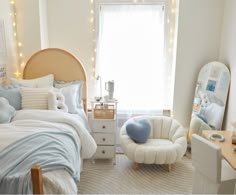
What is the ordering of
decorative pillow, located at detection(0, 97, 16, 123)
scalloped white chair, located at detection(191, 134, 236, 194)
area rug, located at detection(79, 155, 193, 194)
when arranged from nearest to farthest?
scalloped white chair, located at detection(191, 134, 236, 194), decorative pillow, located at detection(0, 97, 16, 123), area rug, located at detection(79, 155, 193, 194)

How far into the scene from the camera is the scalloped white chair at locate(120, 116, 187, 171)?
9.16ft

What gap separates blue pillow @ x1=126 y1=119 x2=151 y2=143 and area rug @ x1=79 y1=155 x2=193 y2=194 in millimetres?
398

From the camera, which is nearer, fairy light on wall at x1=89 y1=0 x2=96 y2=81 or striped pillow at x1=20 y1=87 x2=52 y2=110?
striped pillow at x1=20 y1=87 x2=52 y2=110

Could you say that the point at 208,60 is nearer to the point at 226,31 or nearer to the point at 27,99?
the point at 226,31

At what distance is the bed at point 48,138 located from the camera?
159 cm

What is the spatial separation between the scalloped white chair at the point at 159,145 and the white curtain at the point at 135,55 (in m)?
0.46

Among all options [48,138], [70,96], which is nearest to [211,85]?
[70,96]

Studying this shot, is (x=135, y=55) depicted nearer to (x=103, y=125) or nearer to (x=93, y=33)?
(x=93, y=33)

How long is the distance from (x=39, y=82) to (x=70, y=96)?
0.50 metres

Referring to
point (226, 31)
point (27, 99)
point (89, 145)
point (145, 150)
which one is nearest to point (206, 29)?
point (226, 31)

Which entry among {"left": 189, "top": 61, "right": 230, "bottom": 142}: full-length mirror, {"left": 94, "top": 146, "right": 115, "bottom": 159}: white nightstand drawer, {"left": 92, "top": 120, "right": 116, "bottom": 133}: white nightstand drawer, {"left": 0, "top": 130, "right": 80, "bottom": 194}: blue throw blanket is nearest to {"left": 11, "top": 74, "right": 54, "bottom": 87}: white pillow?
{"left": 92, "top": 120, "right": 116, "bottom": 133}: white nightstand drawer

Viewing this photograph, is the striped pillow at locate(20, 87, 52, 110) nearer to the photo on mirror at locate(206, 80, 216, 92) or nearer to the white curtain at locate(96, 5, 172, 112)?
the white curtain at locate(96, 5, 172, 112)

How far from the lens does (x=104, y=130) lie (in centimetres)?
311

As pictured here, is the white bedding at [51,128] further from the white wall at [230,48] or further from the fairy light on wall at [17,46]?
the white wall at [230,48]
